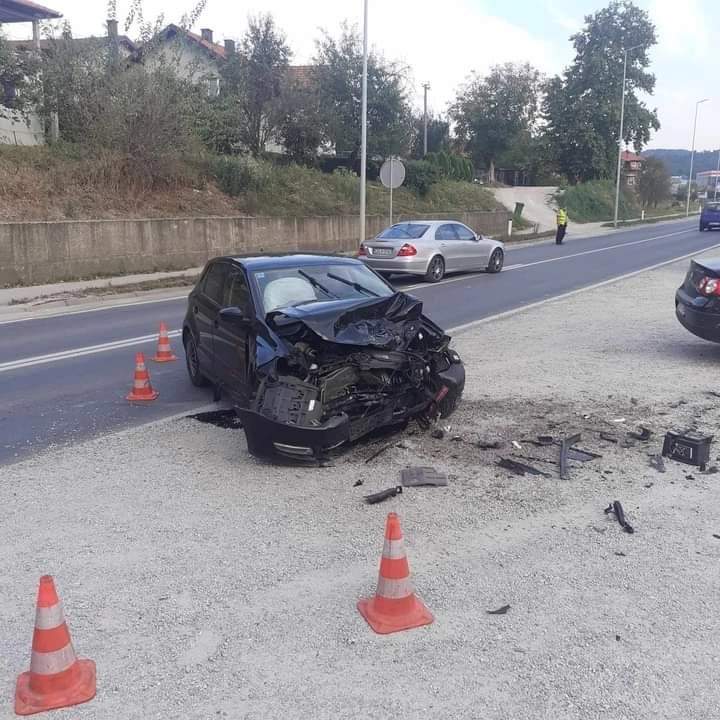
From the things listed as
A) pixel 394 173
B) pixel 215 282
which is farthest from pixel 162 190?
pixel 215 282

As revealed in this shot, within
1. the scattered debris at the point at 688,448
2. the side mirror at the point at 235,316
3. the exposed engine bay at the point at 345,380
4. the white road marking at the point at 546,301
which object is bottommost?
the white road marking at the point at 546,301

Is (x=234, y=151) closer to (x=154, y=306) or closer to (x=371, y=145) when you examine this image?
(x=371, y=145)

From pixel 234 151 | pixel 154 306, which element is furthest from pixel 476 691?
pixel 234 151

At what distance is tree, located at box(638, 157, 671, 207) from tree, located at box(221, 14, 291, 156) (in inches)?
2146

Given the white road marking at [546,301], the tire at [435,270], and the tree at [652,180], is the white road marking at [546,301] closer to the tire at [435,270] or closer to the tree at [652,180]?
the tire at [435,270]

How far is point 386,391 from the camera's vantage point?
596 centimetres

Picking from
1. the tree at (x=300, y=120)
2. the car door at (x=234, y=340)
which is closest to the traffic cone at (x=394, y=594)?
the car door at (x=234, y=340)

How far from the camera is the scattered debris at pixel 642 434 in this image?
20.6ft

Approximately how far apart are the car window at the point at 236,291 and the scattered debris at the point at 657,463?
11.7 ft

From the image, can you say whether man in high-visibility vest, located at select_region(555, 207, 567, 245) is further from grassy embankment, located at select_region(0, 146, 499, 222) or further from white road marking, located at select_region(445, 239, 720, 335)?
white road marking, located at select_region(445, 239, 720, 335)

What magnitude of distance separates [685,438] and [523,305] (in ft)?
30.6

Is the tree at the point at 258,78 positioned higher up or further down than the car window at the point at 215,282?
higher up

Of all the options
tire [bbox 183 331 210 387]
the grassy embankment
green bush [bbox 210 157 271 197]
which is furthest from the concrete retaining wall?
tire [bbox 183 331 210 387]

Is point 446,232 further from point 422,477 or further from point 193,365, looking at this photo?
point 422,477
